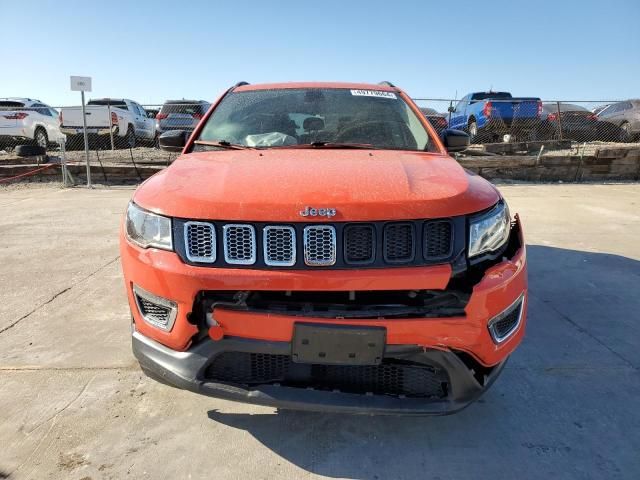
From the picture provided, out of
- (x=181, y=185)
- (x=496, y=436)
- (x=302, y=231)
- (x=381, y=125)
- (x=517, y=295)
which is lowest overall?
(x=496, y=436)

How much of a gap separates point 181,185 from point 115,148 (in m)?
16.6

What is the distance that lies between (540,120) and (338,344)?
15.5 m

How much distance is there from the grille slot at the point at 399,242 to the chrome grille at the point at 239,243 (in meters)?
0.57

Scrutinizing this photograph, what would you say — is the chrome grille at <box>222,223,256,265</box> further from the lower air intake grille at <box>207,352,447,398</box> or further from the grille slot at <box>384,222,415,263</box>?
the grille slot at <box>384,222,415,263</box>

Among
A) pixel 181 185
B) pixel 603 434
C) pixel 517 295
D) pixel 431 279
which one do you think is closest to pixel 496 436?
pixel 603 434

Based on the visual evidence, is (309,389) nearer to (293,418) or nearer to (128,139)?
(293,418)

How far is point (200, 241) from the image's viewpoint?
2.16 metres

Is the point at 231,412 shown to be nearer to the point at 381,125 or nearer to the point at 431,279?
the point at 431,279

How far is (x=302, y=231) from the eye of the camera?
2.11 metres

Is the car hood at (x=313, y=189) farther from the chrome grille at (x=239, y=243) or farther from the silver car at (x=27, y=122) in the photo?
the silver car at (x=27, y=122)

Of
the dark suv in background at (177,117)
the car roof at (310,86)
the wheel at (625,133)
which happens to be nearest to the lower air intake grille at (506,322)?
the car roof at (310,86)

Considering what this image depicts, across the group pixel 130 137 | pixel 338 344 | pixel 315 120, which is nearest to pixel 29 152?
pixel 130 137

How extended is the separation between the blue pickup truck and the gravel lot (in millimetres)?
11641

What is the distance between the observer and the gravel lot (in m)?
2.29
